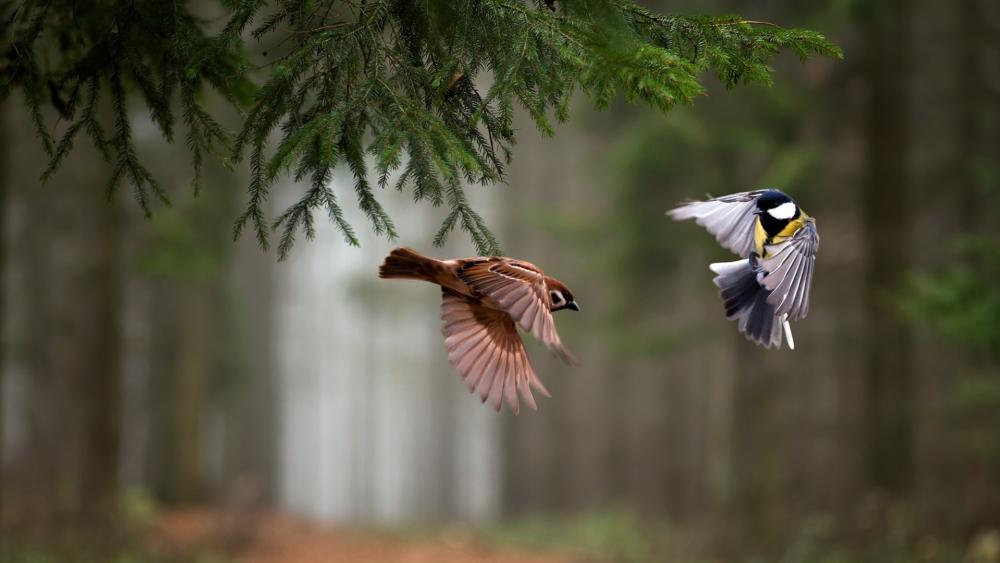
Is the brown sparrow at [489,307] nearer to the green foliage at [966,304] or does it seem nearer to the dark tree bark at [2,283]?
the green foliage at [966,304]

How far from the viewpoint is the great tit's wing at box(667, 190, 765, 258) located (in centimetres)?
325

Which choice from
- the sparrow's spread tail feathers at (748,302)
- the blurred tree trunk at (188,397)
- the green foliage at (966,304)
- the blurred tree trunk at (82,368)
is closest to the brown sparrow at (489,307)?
the sparrow's spread tail feathers at (748,302)

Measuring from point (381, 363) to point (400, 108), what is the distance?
137 feet

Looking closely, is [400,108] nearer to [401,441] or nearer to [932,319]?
[932,319]

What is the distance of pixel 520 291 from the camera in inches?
105

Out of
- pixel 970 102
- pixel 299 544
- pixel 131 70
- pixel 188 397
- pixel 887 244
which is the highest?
pixel 970 102

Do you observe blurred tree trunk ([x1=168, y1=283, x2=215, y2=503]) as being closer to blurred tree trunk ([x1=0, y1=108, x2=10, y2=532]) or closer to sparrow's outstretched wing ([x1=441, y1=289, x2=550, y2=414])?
blurred tree trunk ([x1=0, y1=108, x2=10, y2=532])

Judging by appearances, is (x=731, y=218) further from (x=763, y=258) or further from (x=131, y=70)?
(x=131, y=70)

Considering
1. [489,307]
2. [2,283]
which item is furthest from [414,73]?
[2,283]

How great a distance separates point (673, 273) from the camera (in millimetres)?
13320

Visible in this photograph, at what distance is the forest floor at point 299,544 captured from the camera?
11.3m

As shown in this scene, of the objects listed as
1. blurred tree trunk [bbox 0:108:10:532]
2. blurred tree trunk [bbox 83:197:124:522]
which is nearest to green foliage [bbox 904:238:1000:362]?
blurred tree trunk [bbox 83:197:124:522]

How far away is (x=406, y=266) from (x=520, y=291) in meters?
0.44

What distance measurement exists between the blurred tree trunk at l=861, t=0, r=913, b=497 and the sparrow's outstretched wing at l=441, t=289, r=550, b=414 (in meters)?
8.78
